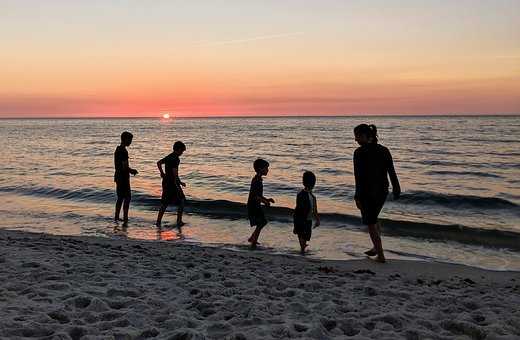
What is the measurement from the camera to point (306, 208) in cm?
793

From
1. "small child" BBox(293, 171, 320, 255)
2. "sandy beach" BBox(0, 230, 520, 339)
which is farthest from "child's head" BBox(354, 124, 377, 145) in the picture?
"sandy beach" BBox(0, 230, 520, 339)

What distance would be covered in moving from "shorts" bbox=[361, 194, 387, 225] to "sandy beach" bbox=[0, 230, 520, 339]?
78 cm

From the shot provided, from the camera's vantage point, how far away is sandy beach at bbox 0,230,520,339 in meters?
3.98

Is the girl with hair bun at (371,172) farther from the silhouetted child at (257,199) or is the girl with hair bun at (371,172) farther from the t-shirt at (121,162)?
the t-shirt at (121,162)

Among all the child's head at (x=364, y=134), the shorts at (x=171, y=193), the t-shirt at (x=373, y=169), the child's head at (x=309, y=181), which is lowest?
the shorts at (x=171, y=193)

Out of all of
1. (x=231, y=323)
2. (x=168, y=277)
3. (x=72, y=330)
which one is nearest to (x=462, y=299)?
(x=231, y=323)

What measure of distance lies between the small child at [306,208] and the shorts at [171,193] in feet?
10.5

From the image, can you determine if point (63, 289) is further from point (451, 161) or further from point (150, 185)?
point (451, 161)

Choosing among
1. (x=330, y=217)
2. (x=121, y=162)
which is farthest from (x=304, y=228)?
(x=121, y=162)

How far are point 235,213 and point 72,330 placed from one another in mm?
8761

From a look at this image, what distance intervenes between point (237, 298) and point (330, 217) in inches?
285

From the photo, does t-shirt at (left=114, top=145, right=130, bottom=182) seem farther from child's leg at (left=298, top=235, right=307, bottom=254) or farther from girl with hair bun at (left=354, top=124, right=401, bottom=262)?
girl with hair bun at (left=354, top=124, right=401, bottom=262)

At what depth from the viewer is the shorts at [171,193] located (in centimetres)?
1019

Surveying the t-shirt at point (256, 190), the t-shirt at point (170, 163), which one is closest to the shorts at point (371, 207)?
the t-shirt at point (256, 190)
